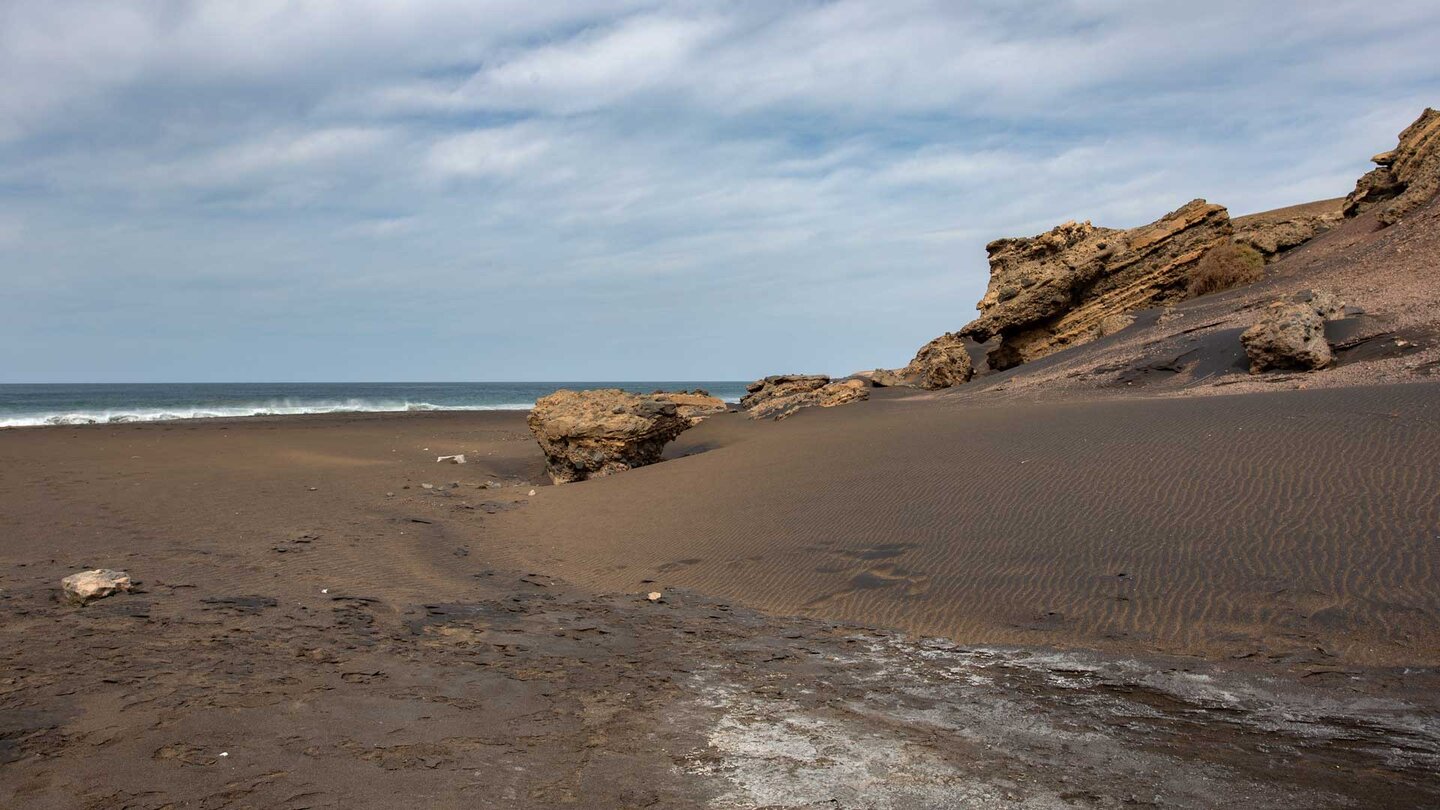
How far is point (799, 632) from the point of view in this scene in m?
6.60

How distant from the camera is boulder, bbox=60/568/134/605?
257 inches

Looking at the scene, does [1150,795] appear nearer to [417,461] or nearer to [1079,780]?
[1079,780]

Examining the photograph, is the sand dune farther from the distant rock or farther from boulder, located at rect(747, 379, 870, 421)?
the distant rock

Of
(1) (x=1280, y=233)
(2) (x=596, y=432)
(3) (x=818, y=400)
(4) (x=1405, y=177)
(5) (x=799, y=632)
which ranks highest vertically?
(4) (x=1405, y=177)

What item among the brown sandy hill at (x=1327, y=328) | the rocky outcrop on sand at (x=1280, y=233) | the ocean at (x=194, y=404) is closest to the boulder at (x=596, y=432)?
the brown sandy hill at (x=1327, y=328)

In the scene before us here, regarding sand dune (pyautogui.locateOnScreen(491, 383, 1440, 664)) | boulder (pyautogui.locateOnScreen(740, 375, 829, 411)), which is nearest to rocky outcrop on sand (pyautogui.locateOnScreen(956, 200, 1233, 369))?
boulder (pyautogui.locateOnScreen(740, 375, 829, 411))

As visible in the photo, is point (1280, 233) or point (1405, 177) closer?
point (1405, 177)

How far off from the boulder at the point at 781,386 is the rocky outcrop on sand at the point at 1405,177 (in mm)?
14396

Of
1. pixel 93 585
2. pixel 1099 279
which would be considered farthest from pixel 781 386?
pixel 93 585

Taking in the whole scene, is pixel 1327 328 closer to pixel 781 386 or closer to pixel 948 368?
pixel 948 368

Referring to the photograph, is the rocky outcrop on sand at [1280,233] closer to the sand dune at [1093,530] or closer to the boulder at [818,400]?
the boulder at [818,400]

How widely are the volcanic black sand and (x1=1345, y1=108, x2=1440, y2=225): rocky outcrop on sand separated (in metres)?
12.9

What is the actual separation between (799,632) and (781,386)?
21963mm

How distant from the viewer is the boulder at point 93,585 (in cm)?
652
